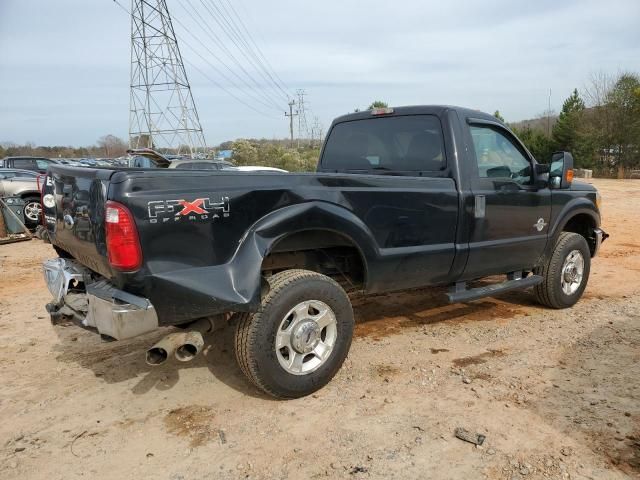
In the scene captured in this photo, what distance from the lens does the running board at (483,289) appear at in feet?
14.0

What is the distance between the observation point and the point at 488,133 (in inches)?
179

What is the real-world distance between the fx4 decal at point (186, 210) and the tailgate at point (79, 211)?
30cm

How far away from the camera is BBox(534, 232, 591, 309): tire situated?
513 centimetres

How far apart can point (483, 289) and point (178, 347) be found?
2.75 meters

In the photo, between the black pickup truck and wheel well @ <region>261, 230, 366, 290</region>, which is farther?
wheel well @ <region>261, 230, 366, 290</region>

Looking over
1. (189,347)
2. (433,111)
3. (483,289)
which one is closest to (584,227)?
(483,289)

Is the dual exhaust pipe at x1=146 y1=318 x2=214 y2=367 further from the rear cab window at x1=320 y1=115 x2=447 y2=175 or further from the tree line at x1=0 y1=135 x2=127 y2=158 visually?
the tree line at x1=0 y1=135 x2=127 y2=158

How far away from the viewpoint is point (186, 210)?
2801 mm

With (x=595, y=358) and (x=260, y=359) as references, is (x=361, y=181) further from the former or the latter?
(x=595, y=358)

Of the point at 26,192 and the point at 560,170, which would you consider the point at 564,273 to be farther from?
the point at 26,192

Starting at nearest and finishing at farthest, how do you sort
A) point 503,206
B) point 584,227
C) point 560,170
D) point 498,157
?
1. point 503,206
2. point 498,157
3. point 560,170
4. point 584,227

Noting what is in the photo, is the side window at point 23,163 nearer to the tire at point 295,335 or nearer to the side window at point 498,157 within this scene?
the side window at point 498,157

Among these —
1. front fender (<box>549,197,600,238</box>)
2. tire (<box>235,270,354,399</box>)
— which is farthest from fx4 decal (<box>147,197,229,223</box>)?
front fender (<box>549,197,600,238</box>)

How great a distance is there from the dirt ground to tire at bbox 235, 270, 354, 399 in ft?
0.60
